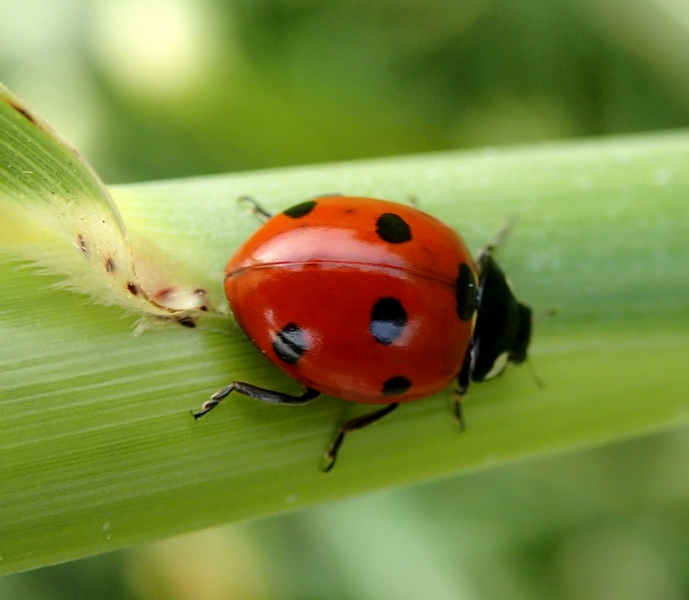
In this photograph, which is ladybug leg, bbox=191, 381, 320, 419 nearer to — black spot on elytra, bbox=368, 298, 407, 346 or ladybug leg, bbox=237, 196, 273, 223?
black spot on elytra, bbox=368, 298, 407, 346

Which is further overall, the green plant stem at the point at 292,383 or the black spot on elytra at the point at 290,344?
the black spot on elytra at the point at 290,344

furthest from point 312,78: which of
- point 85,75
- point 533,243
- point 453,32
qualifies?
point 533,243

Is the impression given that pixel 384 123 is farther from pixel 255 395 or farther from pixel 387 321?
pixel 255 395

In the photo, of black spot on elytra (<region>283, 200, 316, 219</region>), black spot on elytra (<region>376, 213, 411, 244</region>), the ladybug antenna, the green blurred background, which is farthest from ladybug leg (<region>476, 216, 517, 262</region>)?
the green blurred background

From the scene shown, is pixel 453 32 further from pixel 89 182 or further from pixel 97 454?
pixel 97 454

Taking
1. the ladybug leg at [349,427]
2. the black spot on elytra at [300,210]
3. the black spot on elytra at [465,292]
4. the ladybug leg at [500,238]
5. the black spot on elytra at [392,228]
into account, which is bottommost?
the ladybug leg at [349,427]

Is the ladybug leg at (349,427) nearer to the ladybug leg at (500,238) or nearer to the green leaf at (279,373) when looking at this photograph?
the green leaf at (279,373)

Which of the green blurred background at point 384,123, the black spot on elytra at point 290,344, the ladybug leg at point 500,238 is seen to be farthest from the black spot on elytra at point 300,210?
the green blurred background at point 384,123
